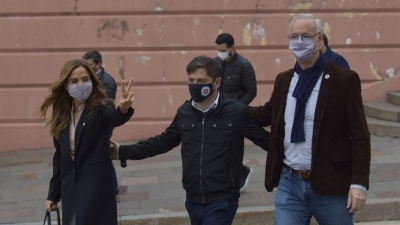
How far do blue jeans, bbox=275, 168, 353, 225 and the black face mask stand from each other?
0.65m

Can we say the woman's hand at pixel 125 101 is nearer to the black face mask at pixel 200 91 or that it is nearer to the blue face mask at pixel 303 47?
the black face mask at pixel 200 91

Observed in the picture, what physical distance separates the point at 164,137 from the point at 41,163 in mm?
5629

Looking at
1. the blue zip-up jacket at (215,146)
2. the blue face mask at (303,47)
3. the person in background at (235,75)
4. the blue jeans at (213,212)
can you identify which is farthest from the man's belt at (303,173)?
the person in background at (235,75)

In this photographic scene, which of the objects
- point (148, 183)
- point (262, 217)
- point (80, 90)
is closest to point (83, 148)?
point (80, 90)

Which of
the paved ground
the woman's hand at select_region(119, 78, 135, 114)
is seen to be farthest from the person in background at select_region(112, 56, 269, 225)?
the paved ground

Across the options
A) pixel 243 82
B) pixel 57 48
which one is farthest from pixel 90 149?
pixel 57 48

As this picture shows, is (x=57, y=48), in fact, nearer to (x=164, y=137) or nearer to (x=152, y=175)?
(x=152, y=175)

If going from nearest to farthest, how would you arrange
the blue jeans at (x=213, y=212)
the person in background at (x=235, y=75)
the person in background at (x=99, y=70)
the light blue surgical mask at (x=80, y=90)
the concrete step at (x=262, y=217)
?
the blue jeans at (x=213, y=212) → the light blue surgical mask at (x=80, y=90) → the concrete step at (x=262, y=217) → the person in background at (x=99, y=70) → the person in background at (x=235, y=75)

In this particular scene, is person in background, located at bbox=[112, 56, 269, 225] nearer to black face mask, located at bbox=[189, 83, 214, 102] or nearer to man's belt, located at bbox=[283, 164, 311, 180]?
black face mask, located at bbox=[189, 83, 214, 102]

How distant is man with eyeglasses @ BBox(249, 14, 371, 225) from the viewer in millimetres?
3811

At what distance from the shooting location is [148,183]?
8.06 m

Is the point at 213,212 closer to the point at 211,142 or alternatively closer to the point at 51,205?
the point at 211,142

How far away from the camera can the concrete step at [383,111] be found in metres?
9.91

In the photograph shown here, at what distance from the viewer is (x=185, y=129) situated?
4203mm
